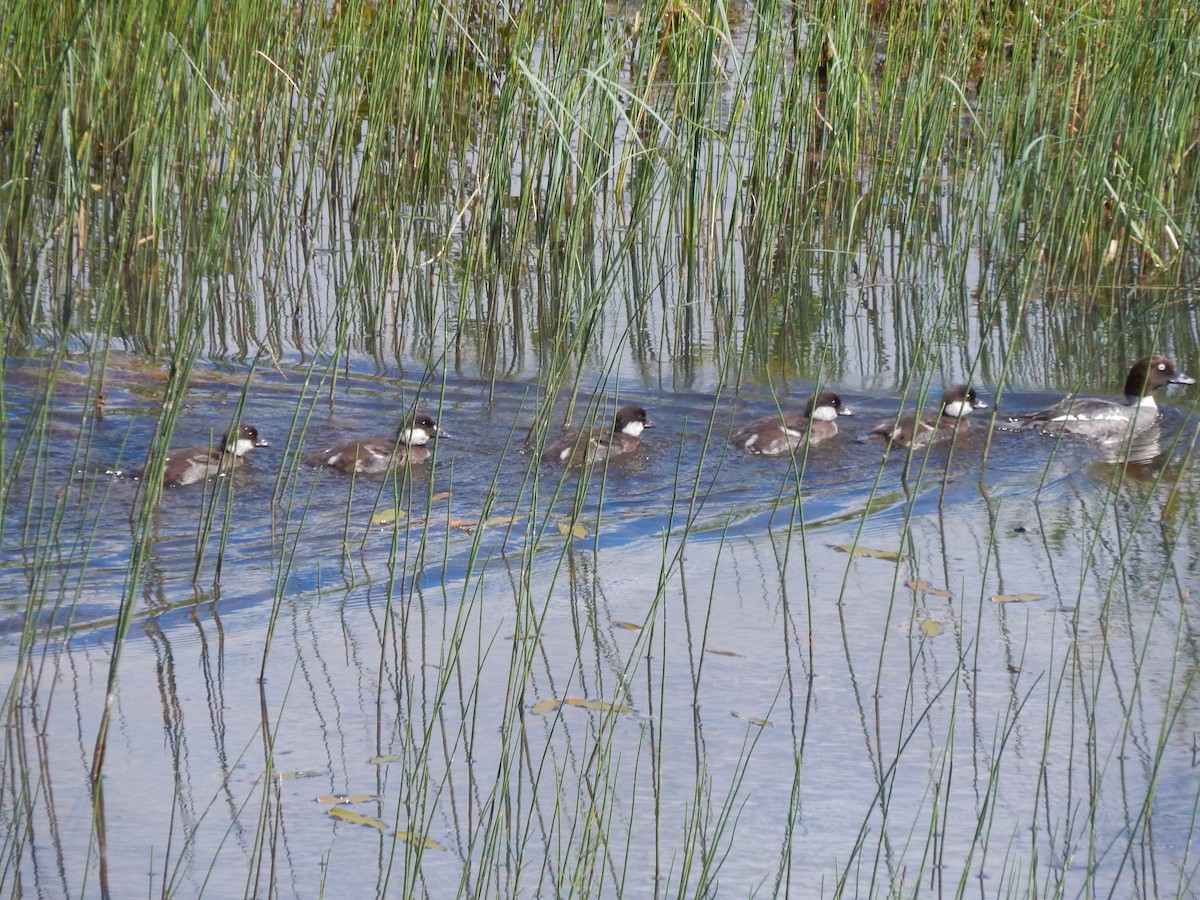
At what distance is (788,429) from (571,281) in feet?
3.94

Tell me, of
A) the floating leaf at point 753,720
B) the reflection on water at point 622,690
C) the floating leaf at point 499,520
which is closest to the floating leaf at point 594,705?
the reflection on water at point 622,690

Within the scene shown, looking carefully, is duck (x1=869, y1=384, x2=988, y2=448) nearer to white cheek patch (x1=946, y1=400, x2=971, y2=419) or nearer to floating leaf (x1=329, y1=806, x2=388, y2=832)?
white cheek patch (x1=946, y1=400, x2=971, y2=419)

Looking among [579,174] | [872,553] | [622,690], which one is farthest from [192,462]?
[579,174]

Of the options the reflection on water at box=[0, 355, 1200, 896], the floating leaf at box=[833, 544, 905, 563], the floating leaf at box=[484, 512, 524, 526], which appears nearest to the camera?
the reflection on water at box=[0, 355, 1200, 896]

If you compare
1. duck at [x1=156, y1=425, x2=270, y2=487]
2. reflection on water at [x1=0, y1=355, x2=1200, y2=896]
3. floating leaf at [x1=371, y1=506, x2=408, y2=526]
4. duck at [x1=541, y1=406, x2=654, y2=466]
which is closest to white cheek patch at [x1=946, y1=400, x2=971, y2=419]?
reflection on water at [x1=0, y1=355, x2=1200, y2=896]

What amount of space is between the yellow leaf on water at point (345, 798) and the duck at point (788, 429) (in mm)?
2999

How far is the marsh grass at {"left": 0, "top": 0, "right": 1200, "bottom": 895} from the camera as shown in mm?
3754

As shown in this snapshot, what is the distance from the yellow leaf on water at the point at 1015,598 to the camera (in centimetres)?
439

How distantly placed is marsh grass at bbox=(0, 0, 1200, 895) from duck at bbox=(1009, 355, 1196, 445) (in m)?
0.33

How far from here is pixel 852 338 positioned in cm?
765

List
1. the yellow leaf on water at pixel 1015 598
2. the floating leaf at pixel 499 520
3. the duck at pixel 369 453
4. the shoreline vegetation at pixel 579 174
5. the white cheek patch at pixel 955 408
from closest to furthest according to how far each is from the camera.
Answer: the yellow leaf on water at pixel 1015 598 → the floating leaf at pixel 499 520 → the duck at pixel 369 453 → the white cheek patch at pixel 955 408 → the shoreline vegetation at pixel 579 174

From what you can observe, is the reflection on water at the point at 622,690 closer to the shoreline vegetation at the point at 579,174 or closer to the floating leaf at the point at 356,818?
the floating leaf at the point at 356,818

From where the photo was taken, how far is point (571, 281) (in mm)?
5141

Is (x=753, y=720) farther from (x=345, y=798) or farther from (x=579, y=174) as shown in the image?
(x=579, y=174)
